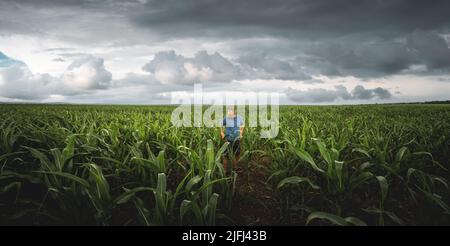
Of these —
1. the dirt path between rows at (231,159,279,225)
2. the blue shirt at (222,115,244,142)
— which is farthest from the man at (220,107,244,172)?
the dirt path between rows at (231,159,279,225)

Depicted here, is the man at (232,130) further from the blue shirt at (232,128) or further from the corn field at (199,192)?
the corn field at (199,192)

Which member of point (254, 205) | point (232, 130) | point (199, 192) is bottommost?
point (254, 205)

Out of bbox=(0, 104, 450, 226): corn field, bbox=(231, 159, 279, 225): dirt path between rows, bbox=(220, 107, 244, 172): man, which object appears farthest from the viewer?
bbox=(220, 107, 244, 172): man

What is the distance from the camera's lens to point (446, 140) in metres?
4.75

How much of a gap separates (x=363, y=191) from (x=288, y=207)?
1125 mm

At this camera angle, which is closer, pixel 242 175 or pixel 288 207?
pixel 288 207

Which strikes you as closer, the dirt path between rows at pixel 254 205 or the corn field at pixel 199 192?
the corn field at pixel 199 192

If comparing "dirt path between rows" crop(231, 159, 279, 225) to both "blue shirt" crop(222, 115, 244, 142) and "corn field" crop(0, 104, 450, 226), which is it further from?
"blue shirt" crop(222, 115, 244, 142)

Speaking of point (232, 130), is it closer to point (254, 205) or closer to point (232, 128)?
point (232, 128)

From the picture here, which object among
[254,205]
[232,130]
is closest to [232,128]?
[232,130]

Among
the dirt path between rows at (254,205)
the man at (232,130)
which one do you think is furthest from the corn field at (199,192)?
the man at (232,130)
